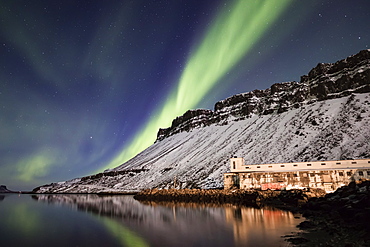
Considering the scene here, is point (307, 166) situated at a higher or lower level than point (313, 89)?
lower

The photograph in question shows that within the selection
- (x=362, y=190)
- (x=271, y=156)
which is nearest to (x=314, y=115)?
(x=271, y=156)

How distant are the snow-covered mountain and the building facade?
72.1 feet

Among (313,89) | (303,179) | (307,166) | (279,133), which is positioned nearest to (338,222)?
(303,179)

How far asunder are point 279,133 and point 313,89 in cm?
4228

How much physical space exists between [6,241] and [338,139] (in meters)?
96.9

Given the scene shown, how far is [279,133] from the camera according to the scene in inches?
4434

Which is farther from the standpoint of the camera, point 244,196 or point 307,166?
point 307,166

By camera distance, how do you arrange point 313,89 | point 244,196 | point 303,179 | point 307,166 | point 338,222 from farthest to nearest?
point 313,89 < point 307,166 < point 303,179 < point 244,196 < point 338,222

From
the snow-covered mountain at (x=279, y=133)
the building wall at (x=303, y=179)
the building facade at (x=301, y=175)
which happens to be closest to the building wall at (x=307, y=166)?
the building facade at (x=301, y=175)

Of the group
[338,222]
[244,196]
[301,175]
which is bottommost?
[244,196]

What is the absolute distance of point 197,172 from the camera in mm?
104188

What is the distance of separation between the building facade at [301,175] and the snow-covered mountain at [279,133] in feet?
72.1

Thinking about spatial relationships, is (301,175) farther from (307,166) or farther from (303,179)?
(307,166)

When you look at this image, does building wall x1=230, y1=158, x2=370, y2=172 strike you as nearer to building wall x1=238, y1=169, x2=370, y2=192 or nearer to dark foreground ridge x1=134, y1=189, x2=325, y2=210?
building wall x1=238, y1=169, x2=370, y2=192
